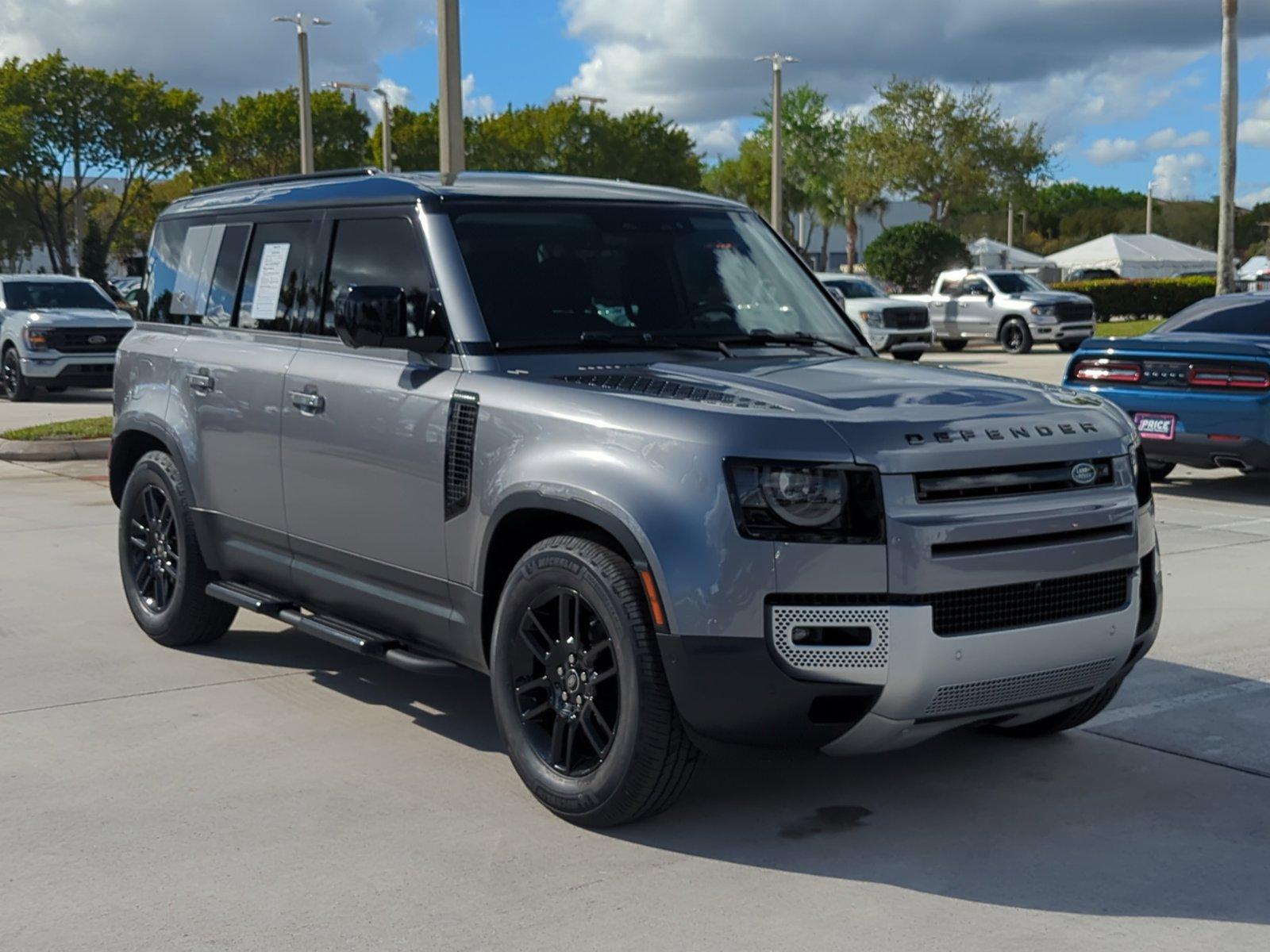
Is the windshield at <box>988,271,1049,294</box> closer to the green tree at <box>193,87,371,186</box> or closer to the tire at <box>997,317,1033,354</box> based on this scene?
the tire at <box>997,317,1033,354</box>

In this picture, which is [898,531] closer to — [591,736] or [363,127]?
[591,736]

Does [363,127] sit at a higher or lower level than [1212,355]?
higher

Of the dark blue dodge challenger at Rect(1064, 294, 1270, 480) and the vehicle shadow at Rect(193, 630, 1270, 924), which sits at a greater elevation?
the dark blue dodge challenger at Rect(1064, 294, 1270, 480)

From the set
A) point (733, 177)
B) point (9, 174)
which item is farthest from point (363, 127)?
point (733, 177)

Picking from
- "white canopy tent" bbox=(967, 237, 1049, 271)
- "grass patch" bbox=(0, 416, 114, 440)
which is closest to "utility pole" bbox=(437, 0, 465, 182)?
"grass patch" bbox=(0, 416, 114, 440)

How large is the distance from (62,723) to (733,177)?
307 ft

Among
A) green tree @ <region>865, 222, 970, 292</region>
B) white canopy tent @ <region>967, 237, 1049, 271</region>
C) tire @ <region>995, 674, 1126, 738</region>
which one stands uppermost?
white canopy tent @ <region>967, 237, 1049, 271</region>

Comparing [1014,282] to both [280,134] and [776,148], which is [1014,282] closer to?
[776,148]

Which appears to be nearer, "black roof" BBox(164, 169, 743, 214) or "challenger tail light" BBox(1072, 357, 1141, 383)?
"black roof" BBox(164, 169, 743, 214)

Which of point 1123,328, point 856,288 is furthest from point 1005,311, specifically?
point 1123,328

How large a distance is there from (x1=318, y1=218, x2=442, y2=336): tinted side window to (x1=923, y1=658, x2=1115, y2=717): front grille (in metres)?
2.11

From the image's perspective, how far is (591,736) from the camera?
4598 mm

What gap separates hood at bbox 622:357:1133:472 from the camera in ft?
13.8

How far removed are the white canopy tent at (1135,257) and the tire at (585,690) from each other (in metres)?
66.6
